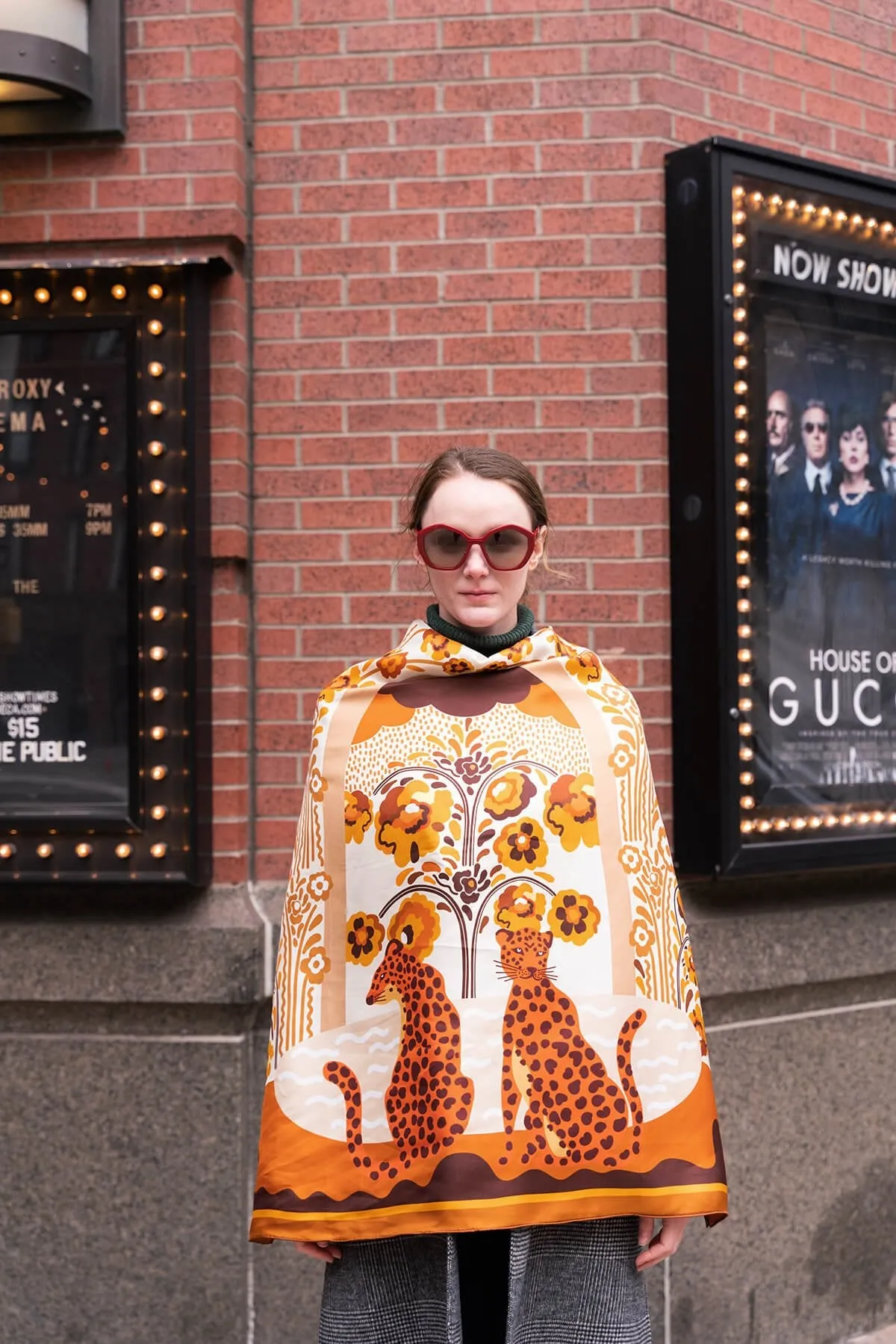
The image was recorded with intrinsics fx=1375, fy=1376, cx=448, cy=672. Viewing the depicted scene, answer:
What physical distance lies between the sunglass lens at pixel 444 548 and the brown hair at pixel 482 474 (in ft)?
0.23

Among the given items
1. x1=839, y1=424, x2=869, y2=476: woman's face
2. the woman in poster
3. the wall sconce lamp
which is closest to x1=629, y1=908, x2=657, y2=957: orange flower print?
the woman in poster

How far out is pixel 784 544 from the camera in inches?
156

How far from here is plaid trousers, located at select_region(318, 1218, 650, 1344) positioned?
209cm

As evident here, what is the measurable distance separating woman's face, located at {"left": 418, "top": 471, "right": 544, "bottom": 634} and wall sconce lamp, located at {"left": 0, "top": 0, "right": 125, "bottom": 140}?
224 cm

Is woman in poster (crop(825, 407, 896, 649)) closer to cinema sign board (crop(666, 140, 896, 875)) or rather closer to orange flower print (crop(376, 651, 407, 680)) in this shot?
cinema sign board (crop(666, 140, 896, 875))

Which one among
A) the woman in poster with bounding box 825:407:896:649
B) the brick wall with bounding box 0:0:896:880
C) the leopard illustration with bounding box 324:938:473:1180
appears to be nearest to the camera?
the leopard illustration with bounding box 324:938:473:1180

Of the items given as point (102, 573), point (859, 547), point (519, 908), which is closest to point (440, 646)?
point (519, 908)

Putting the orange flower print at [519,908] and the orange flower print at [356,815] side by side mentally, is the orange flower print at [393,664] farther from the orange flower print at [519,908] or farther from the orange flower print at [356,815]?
the orange flower print at [519,908]

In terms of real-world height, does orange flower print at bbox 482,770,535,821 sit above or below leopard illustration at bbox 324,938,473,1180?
above

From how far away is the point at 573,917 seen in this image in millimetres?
2078

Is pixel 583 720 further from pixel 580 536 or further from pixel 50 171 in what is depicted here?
pixel 50 171

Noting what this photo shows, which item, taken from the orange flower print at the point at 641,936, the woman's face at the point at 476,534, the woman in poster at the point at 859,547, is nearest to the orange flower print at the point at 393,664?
the woman's face at the point at 476,534

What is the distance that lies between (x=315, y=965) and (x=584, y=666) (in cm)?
64

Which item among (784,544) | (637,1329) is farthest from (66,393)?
(637,1329)
